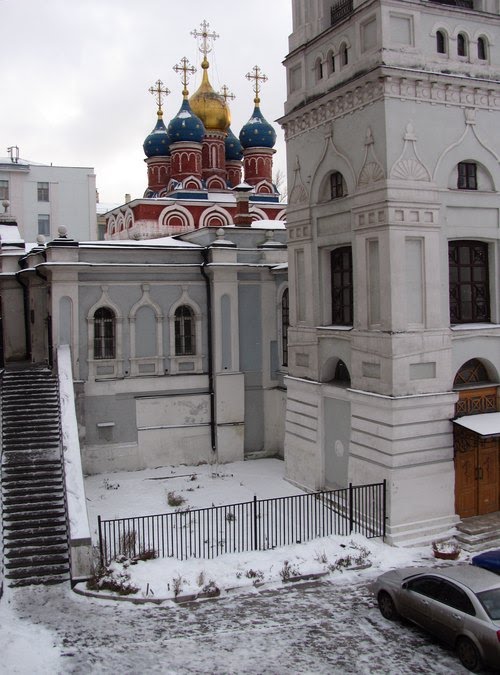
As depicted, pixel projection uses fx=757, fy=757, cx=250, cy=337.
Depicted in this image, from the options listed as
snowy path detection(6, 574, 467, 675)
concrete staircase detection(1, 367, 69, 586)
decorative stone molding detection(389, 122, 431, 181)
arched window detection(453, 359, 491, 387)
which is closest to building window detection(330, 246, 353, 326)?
decorative stone molding detection(389, 122, 431, 181)

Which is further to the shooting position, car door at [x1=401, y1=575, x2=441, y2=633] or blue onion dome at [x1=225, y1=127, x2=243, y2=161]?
blue onion dome at [x1=225, y1=127, x2=243, y2=161]

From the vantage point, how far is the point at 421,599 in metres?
10.7

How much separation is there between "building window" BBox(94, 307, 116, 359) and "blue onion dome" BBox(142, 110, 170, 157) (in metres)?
15.7

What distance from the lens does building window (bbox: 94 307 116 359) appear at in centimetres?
2023

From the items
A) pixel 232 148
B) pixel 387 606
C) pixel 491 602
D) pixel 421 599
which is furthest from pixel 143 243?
pixel 232 148

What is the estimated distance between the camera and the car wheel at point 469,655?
9750 millimetres

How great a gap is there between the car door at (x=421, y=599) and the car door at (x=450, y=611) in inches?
3.7

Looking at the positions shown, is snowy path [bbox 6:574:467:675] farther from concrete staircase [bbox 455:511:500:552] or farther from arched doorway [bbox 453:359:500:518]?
arched doorway [bbox 453:359:500:518]

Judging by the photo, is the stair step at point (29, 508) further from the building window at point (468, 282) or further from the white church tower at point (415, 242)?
the building window at point (468, 282)

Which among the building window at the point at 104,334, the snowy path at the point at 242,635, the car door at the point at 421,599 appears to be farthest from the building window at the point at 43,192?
the car door at the point at 421,599

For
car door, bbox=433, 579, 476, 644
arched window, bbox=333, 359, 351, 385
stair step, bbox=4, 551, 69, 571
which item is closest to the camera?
car door, bbox=433, 579, 476, 644

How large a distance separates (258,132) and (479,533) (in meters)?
23.3

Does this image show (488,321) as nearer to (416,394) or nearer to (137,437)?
(416,394)

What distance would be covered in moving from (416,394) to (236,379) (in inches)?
290
